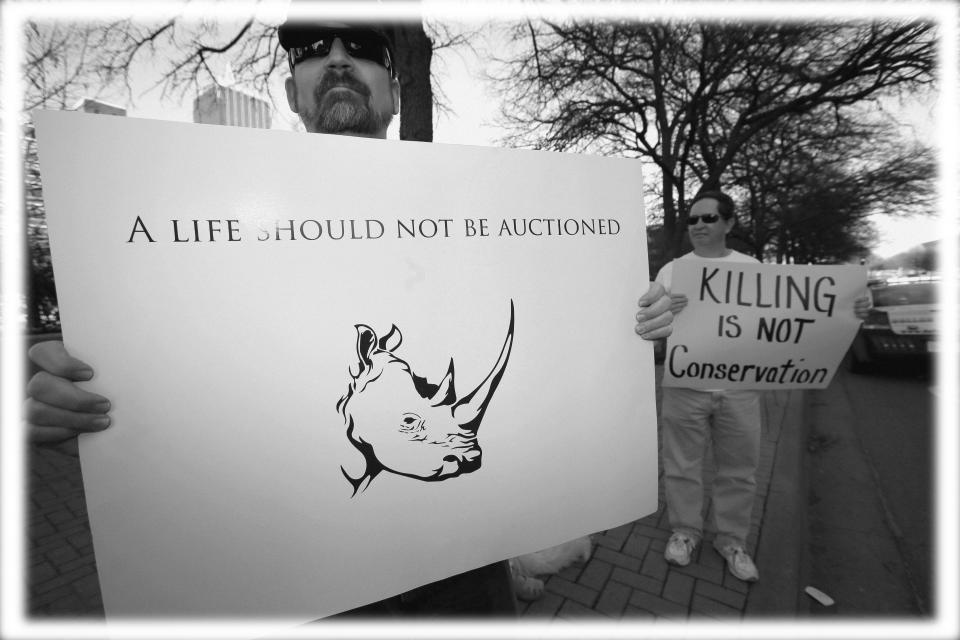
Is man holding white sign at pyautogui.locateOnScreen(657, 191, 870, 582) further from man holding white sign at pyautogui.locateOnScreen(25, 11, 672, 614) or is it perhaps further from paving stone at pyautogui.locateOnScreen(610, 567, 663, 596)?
man holding white sign at pyautogui.locateOnScreen(25, 11, 672, 614)

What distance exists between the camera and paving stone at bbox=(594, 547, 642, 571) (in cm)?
259

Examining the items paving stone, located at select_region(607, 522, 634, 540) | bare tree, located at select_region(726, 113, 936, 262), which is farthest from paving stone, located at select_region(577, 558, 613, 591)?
bare tree, located at select_region(726, 113, 936, 262)

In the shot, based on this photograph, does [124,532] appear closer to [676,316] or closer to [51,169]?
[51,169]

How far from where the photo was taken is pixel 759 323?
1.97 meters

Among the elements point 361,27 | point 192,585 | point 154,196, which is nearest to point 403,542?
point 192,585

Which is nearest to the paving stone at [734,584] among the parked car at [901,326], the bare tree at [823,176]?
the parked car at [901,326]

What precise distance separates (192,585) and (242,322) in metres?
0.56

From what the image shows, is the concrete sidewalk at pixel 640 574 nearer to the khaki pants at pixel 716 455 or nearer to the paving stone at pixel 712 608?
the paving stone at pixel 712 608

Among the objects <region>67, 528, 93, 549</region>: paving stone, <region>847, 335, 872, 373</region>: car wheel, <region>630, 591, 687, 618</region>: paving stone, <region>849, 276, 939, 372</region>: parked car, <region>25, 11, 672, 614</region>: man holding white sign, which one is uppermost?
<region>25, 11, 672, 614</region>: man holding white sign

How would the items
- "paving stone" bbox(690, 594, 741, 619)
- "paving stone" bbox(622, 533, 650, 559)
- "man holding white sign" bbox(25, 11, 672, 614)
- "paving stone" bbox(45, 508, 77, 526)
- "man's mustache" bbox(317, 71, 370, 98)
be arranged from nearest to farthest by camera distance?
"man holding white sign" bbox(25, 11, 672, 614)
"man's mustache" bbox(317, 71, 370, 98)
"paving stone" bbox(690, 594, 741, 619)
"paving stone" bbox(622, 533, 650, 559)
"paving stone" bbox(45, 508, 77, 526)

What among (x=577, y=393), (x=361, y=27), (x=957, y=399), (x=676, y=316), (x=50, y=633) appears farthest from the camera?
(x=957, y=399)

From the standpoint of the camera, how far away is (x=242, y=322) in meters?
0.91

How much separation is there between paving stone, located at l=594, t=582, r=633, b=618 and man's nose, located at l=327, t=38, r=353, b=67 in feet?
9.14

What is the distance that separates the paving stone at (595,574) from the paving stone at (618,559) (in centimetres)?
4
